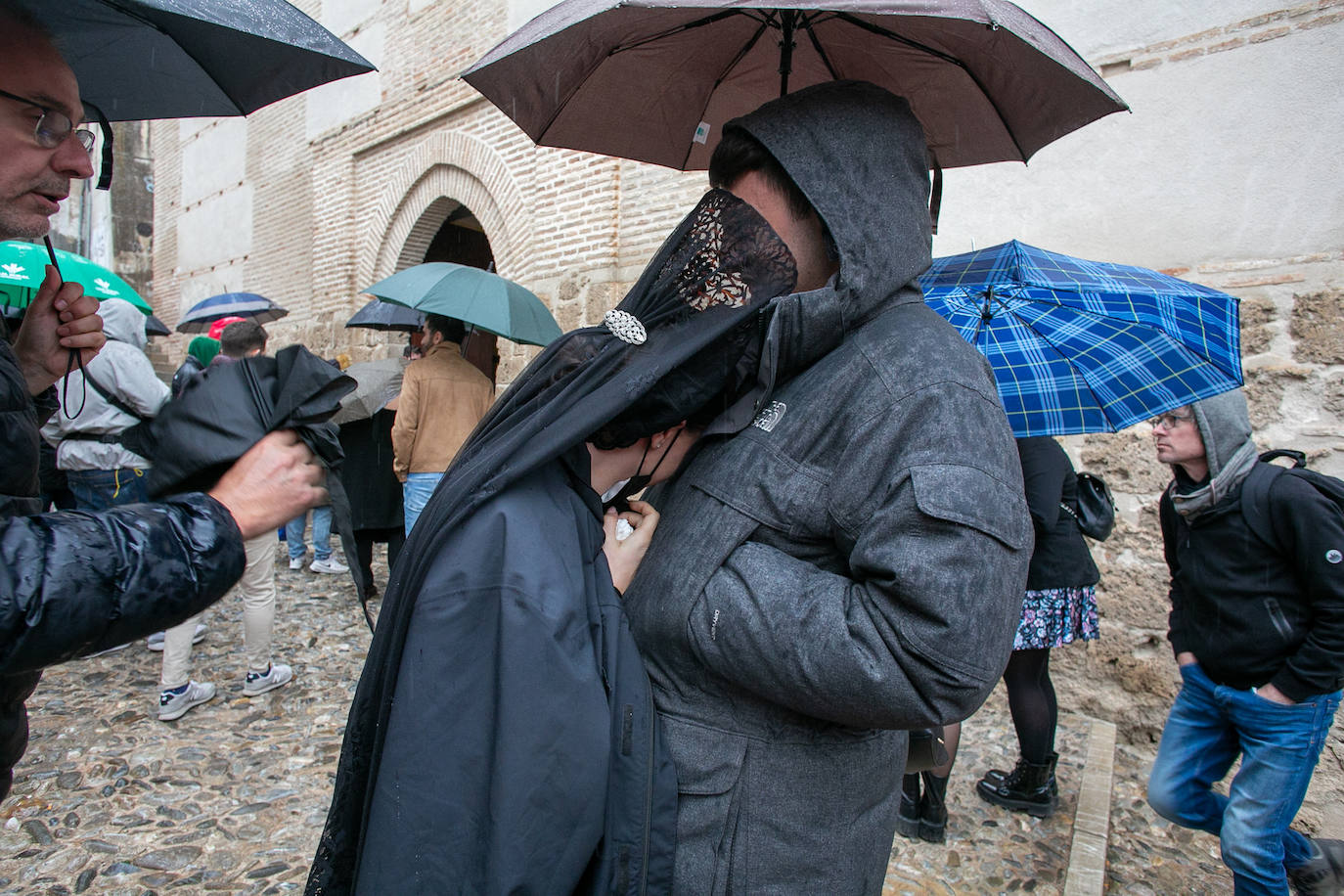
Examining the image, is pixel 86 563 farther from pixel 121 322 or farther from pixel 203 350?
pixel 203 350

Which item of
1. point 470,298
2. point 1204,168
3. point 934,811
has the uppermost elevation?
point 1204,168

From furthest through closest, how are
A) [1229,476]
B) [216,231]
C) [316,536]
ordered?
1. [216,231]
2. [316,536]
3. [1229,476]

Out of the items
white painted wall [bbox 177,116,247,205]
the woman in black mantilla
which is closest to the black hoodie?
the woman in black mantilla

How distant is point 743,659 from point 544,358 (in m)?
0.58

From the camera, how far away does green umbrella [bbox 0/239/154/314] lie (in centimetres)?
325

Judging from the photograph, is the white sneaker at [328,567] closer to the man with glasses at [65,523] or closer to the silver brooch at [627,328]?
the man with glasses at [65,523]

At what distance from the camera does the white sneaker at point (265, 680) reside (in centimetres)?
453

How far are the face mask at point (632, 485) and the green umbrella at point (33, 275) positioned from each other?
286 cm

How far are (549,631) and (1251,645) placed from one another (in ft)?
8.98

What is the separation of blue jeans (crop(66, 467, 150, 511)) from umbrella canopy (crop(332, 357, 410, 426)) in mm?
1416

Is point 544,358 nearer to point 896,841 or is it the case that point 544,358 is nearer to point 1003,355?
point 1003,355

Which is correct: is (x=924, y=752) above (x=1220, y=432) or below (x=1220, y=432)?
below

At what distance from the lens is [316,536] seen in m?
7.14

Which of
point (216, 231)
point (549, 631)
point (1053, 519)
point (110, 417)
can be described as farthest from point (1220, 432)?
point (216, 231)
